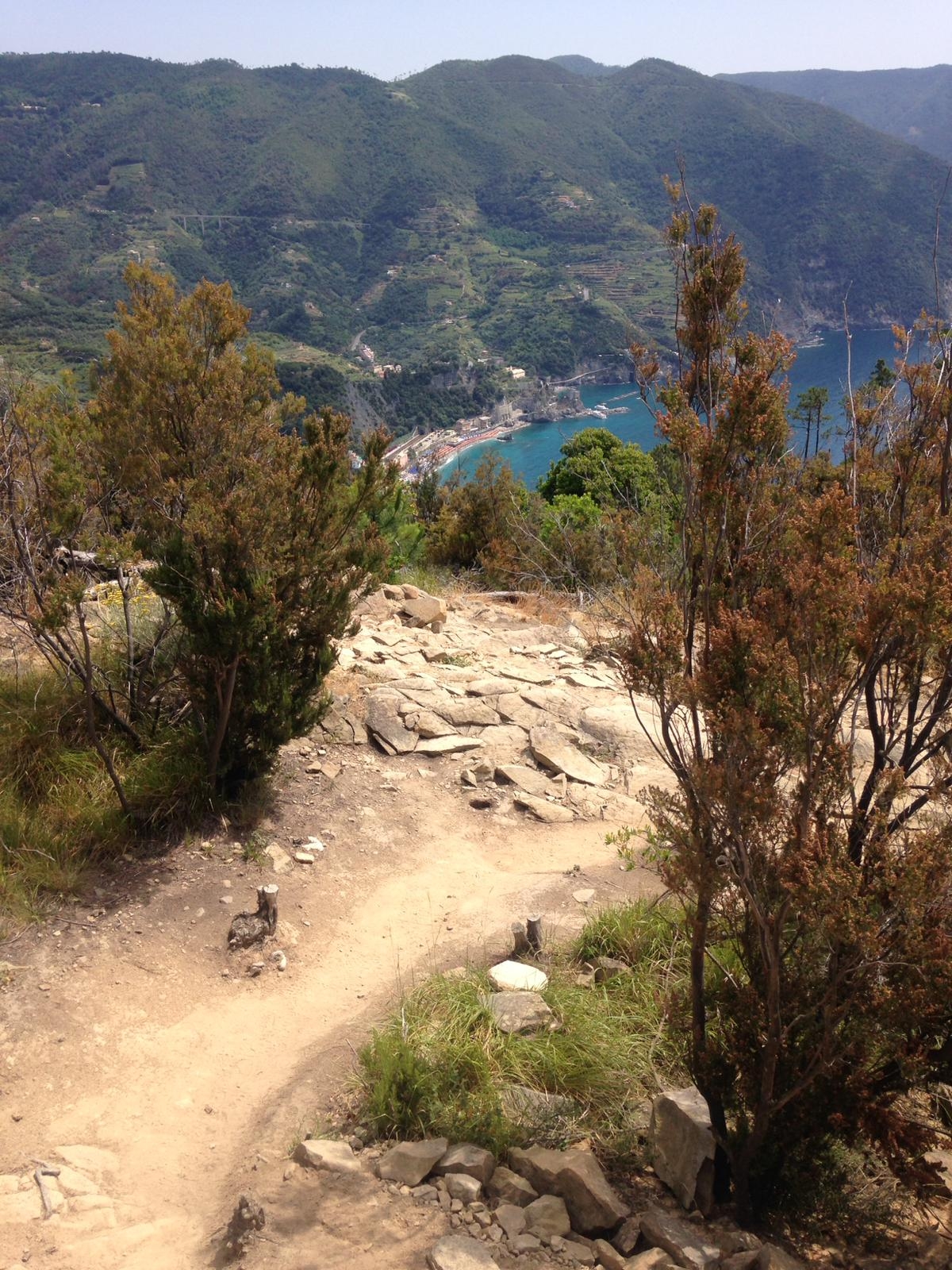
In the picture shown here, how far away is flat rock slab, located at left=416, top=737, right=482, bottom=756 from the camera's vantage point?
7766 millimetres

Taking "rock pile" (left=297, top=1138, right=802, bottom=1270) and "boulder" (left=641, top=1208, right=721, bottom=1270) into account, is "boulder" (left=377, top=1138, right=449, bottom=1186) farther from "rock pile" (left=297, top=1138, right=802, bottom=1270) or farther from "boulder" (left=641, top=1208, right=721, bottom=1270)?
"boulder" (left=641, top=1208, right=721, bottom=1270)

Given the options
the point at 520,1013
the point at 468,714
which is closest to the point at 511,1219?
the point at 520,1013

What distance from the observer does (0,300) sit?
189 ft

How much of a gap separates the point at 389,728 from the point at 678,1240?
16.8ft

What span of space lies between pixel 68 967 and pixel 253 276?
328ft

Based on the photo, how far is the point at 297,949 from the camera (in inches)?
215

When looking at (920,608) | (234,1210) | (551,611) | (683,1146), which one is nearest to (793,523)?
(920,608)

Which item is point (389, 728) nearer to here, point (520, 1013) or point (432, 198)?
point (520, 1013)

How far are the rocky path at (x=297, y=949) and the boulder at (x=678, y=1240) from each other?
795mm

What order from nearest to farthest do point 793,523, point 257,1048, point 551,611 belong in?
point 793,523 → point 257,1048 → point 551,611

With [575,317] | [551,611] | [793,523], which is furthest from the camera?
[575,317]

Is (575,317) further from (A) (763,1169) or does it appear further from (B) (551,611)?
(A) (763,1169)

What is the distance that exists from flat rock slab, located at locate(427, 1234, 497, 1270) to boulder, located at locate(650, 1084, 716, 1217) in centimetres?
78

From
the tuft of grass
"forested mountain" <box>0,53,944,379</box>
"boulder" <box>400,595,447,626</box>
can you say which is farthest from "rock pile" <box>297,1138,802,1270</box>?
"forested mountain" <box>0,53,944,379</box>
